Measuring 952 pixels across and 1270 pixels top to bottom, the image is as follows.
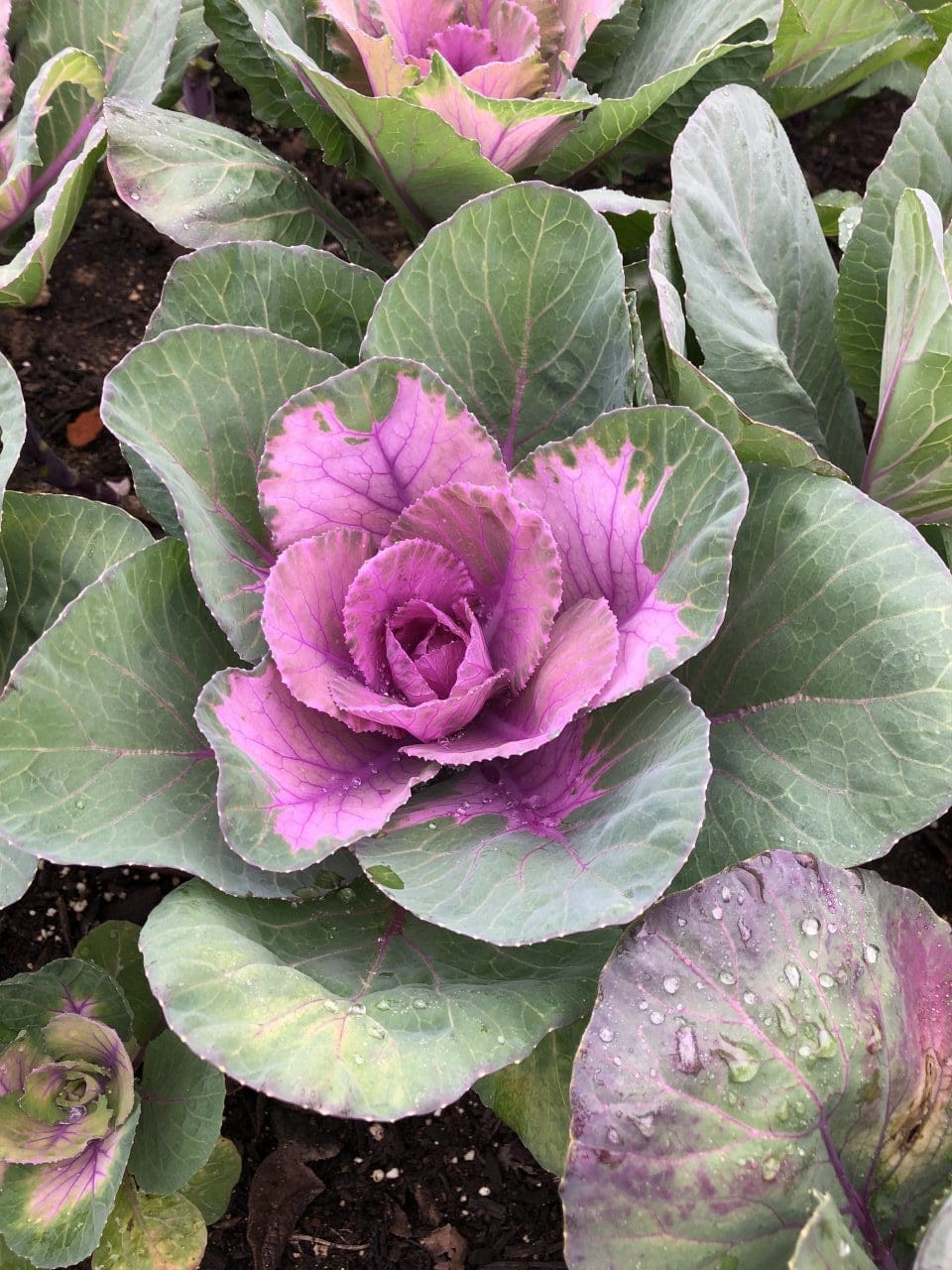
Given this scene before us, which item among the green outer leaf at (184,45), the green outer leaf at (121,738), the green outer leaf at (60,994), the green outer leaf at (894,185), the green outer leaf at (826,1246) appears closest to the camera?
the green outer leaf at (826,1246)

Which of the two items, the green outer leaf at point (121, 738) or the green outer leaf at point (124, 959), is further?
the green outer leaf at point (124, 959)

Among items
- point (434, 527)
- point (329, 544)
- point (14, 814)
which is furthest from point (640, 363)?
point (14, 814)

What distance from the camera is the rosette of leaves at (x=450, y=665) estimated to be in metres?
1.09

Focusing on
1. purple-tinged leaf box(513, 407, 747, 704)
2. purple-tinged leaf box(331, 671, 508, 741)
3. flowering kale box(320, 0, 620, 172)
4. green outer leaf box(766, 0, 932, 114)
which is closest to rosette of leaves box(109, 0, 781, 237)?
flowering kale box(320, 0, 620, 172)

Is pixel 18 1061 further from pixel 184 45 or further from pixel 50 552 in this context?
pixel 184 45

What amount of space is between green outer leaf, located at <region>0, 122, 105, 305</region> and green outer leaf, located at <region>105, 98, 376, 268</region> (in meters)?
0.05

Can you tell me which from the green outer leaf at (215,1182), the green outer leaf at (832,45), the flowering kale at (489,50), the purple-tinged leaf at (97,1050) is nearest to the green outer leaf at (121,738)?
the purple-tinged leaf at (97,1050)

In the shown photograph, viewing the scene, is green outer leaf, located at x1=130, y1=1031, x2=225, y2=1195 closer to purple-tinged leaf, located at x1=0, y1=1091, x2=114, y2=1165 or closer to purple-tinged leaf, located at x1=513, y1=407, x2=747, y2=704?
purple-tinged leaf, located at x1=0, y1=1091, x2=114, y2=1165

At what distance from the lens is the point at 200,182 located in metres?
1.67

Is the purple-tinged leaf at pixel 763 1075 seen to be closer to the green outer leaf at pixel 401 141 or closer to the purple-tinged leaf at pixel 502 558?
the purple-tinged leaf at pixel 502 558

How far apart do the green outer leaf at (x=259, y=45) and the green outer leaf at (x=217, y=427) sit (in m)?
0.69

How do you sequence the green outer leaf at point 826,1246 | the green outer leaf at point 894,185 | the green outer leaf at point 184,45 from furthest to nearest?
the green outer leaf at point 184,45
the green outer leaf at point 894,185
the green outer leaf at point 826,1246

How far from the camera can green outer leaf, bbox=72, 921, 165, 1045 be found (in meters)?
1.59

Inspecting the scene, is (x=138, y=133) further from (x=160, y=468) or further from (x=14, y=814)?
(x=14, y=814)
